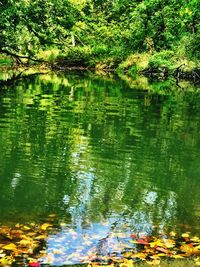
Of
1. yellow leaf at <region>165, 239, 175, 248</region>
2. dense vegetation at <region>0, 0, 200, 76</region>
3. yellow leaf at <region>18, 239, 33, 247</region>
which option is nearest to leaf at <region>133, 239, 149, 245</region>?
yellow leaf at <region>165, 239, 175, 248</region>

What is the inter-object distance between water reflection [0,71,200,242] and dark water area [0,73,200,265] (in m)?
0.02

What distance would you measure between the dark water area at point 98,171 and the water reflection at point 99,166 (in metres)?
0.02

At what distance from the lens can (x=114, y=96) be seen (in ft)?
88.4

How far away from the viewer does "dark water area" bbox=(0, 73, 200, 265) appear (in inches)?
290

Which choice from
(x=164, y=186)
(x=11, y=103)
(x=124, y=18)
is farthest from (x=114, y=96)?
(x=124, y=18)

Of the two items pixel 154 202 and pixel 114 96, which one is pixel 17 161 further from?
pixel 114 96

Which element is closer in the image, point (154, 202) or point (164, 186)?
point (154, 202)

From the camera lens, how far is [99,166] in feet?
34.6

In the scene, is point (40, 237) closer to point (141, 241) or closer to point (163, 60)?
point (141, 241)

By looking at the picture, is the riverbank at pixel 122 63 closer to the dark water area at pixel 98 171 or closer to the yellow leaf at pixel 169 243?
the dark water area at pixel 98 171

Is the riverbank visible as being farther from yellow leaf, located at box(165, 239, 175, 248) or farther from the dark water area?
yellow leaf, located at box(165, 239, 175, 248)

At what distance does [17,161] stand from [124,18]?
171 feet

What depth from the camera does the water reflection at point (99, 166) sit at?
7.71 meters

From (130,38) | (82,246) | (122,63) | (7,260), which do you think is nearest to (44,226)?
(82,246)
